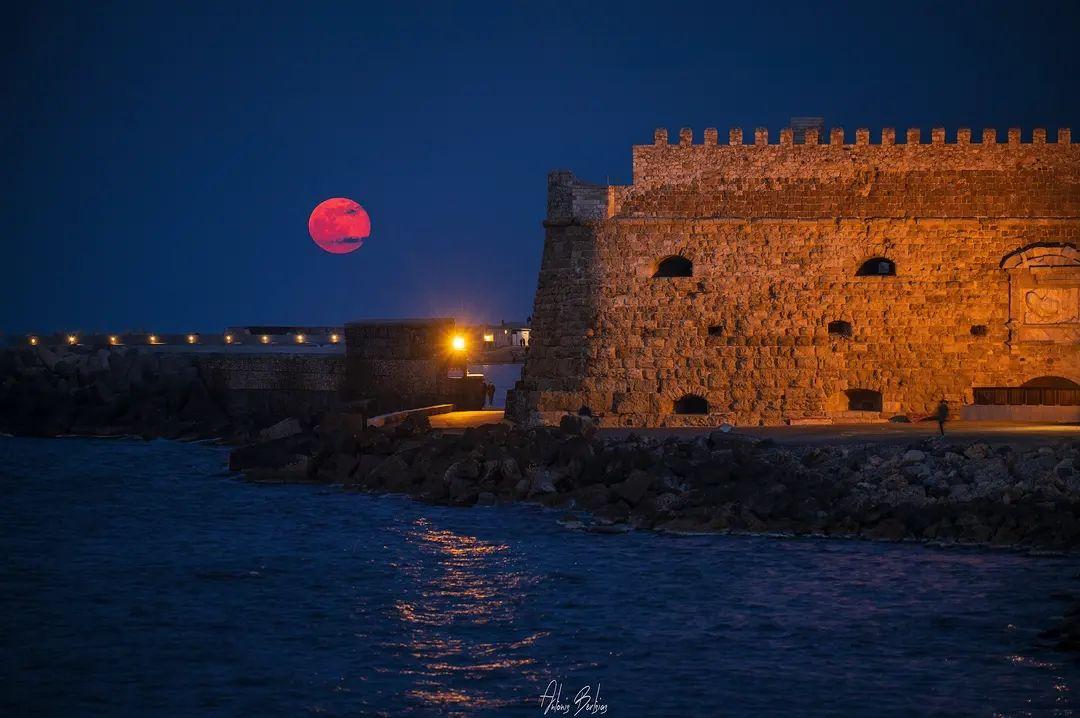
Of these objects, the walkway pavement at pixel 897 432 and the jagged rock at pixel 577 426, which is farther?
the jagged rock at pixel 577 426

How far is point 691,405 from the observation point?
27.4 m

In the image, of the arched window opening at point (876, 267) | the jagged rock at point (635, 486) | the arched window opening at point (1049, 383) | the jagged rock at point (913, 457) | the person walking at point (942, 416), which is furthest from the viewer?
Result: the arched window opening at point (876, 267)

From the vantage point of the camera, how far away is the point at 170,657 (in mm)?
14773

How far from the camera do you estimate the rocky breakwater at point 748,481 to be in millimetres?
19453

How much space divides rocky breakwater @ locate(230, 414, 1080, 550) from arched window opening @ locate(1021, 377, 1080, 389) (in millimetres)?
4850

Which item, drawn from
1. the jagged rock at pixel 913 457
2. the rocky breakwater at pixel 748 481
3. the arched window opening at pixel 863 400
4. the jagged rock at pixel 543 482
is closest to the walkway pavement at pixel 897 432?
the rocky breakwater at pixel 748 481

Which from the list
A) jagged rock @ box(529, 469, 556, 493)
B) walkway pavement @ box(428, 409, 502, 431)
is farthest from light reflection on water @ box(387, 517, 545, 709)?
walkway pavement @ box(428, 409, 502, 431)

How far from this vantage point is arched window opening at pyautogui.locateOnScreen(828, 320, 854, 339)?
2705 cm

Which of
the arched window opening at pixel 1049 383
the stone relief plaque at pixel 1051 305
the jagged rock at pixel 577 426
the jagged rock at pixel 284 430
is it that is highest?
the stone relief plaque at pixel 1051 305

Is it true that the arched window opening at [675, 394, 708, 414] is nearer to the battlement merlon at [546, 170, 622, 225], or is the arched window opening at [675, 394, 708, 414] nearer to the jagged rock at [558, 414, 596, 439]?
the jagged rock at [558, 414, 596, 439]

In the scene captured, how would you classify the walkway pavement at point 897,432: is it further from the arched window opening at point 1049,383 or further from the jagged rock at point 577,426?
the arched window opening at point 1049,383

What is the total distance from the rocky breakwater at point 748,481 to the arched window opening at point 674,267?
4.41 metres

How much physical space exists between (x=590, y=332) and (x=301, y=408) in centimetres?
1220

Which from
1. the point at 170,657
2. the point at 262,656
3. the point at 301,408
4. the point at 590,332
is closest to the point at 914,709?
the point at 262,656
